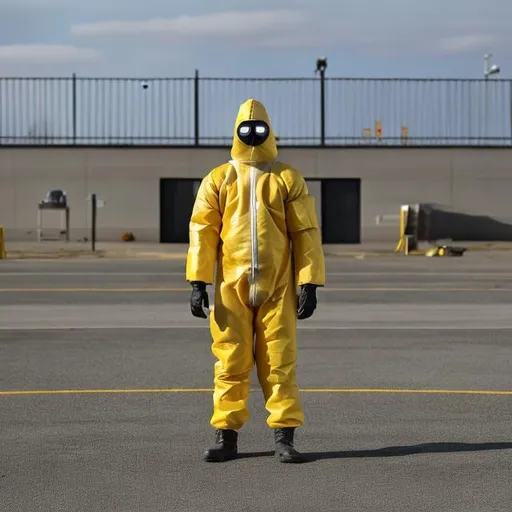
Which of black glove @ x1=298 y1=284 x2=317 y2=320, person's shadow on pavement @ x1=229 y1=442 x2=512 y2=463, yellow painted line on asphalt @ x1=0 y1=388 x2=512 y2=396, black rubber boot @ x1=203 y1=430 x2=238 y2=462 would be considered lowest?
yellow painted line on asphalt @ x1=0 y1=388 x2=512 y2=396

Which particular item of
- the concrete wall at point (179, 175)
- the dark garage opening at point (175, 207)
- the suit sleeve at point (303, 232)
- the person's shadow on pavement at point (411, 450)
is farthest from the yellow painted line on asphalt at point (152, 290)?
the dark garage opening at point (175, 207)

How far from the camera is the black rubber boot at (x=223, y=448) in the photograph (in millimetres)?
7113

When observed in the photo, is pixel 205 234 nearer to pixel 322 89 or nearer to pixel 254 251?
pixel 254 251

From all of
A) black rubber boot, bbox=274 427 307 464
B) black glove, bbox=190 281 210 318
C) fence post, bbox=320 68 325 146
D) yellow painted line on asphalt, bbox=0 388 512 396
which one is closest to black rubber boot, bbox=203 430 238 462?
black rubber boot, bbox=274 427 307 464

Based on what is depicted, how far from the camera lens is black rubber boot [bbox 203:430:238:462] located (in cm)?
711

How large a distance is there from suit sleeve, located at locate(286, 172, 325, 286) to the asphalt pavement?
3.27 ft

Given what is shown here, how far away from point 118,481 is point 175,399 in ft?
9.13

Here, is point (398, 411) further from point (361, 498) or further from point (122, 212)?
point (122, 212)

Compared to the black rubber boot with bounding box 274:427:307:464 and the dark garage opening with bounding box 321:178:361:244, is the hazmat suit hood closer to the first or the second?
the black rubber boot with bounding box 274:427:307:464

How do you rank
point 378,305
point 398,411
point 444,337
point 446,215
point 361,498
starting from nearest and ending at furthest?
1. point 361,498
2. point 398,411
3. point 444,337
4. point 378,305
5. point 446,215

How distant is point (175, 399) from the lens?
368 inches

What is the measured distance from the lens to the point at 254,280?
7164 mm

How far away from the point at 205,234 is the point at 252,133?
2.05 feet

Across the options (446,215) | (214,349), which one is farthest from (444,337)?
(446,215)
